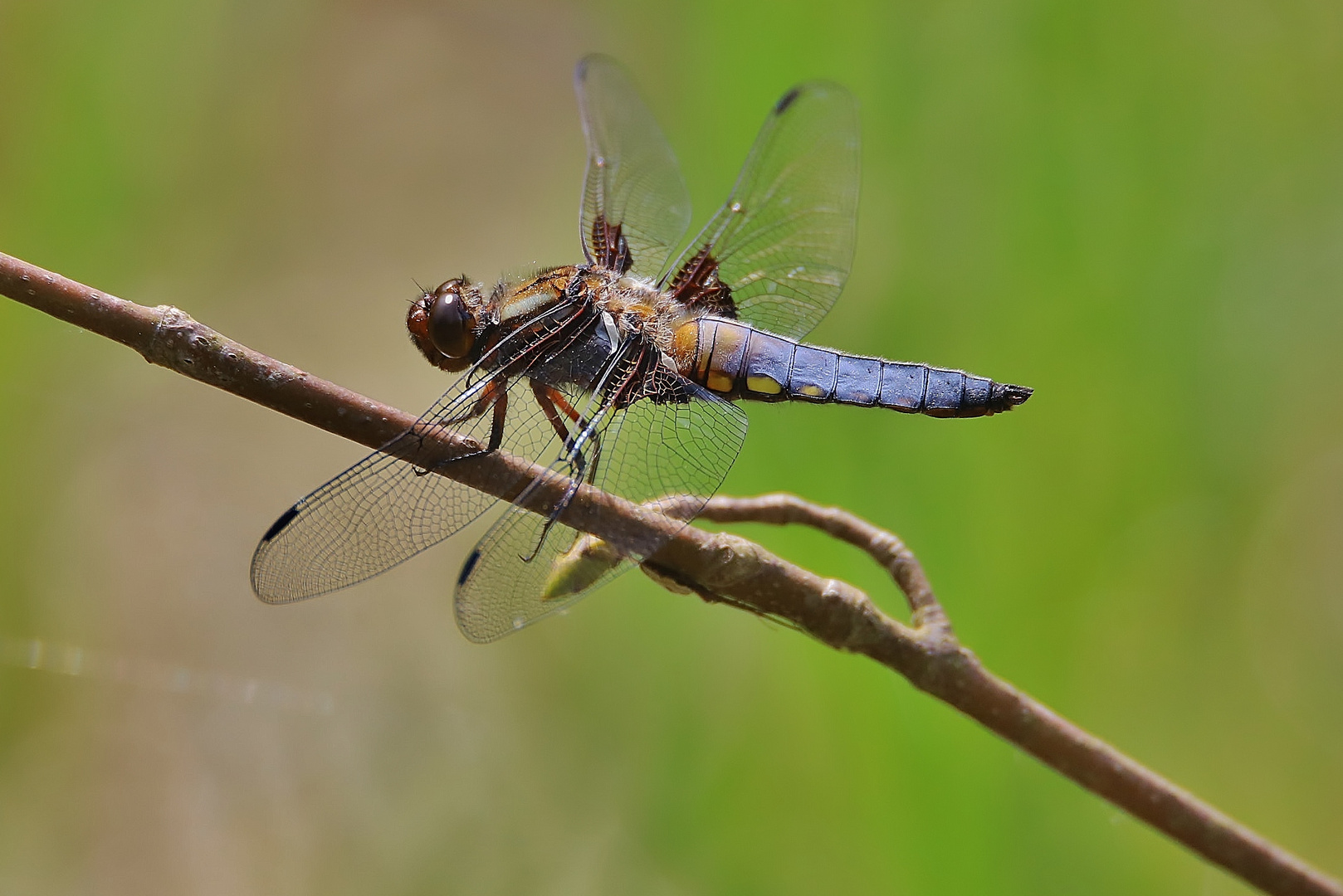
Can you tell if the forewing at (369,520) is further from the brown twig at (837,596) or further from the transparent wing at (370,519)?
the brown twig at (837,596)

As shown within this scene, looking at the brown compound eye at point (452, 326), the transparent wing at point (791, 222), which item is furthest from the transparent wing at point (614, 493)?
the transparent wing at point (791, 222)

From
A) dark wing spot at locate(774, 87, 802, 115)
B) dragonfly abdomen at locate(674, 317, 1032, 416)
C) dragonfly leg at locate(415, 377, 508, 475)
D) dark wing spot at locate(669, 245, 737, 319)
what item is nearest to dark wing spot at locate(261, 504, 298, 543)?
dragonfly leg at locate(415, 377, 508, 475)

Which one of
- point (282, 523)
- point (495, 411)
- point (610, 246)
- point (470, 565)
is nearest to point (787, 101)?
point (610, 246)

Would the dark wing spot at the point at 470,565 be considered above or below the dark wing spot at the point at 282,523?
above

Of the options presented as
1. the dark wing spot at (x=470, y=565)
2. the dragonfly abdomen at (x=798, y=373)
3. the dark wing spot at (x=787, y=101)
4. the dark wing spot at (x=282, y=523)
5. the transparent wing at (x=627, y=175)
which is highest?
the dark wing spot at (x=787, y=101)

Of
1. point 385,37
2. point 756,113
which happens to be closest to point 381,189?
point 385,37

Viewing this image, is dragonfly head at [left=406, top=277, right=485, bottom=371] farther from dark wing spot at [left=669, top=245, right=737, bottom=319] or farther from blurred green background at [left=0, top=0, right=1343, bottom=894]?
blurred green background at [left=0, top=0, right=1343, bottom=894]

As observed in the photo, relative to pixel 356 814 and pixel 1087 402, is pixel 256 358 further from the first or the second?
pixel 1087 402
